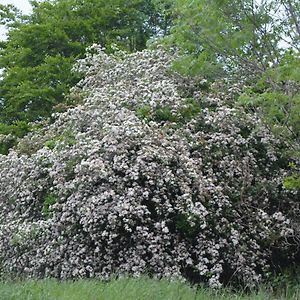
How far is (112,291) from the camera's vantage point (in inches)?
225

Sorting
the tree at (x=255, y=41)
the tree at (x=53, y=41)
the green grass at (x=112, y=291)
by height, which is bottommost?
the green grass at (x=112, y=291)

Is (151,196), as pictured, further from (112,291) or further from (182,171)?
(112,291)

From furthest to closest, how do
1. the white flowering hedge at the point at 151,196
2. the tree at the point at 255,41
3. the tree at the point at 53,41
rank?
Result: the tree at the point at 53,41
the white flowering hedge at the point at 151,196
the tree at the point at 255,41

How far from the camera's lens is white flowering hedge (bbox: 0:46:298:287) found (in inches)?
318

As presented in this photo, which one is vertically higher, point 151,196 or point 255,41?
point 255,41

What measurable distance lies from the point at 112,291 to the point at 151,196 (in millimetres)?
2754

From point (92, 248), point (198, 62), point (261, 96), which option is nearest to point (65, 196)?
point (92, 248)

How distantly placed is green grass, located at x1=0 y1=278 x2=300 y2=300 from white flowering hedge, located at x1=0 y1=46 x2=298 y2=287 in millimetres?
1438

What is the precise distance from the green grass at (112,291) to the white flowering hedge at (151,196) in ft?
4.72

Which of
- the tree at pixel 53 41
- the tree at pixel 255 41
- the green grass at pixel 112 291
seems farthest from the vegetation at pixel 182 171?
the tree at pixel 53 41

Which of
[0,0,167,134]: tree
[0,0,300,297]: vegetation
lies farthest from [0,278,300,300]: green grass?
[0,0,167,134]: tree

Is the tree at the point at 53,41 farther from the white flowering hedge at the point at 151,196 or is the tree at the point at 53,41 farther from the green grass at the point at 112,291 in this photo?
the green grass at the point at 112,291

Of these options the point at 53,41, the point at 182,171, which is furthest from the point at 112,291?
the point at 53,41

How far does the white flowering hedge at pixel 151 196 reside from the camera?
8086 mm
